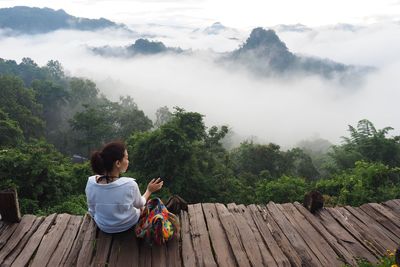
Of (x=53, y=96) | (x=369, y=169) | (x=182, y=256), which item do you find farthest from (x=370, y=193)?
(x=53, y=96)

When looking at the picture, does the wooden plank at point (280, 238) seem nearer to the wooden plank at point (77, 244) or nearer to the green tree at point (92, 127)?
the wooden plank at point (77, 244)

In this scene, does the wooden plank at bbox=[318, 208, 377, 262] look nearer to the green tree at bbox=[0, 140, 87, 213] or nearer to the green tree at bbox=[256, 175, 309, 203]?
the green tree at bbox=[0, 140, 87, 213]

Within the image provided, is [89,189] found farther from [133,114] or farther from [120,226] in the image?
[133,114]

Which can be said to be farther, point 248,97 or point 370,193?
point 248,97

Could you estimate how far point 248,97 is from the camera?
543 ft

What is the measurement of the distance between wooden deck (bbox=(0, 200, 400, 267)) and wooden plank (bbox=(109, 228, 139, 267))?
11 mm

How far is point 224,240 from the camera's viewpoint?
4988 mm

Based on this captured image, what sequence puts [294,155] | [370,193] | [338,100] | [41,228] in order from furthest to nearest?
[338,100], [294,155], [370,193], [41,228]

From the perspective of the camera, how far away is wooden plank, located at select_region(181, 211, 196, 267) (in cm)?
448

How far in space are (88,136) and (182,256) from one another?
119 ft

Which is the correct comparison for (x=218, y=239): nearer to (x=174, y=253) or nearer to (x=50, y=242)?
(x=174, y=253)

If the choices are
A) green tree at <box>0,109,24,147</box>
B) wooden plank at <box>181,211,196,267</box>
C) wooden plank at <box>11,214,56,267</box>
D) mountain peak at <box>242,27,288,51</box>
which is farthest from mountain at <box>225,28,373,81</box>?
wooden plank at <box>11,214,56,267</box>

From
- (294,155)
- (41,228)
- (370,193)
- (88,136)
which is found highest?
(41,228)

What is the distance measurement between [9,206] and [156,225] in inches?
A: 80.7
